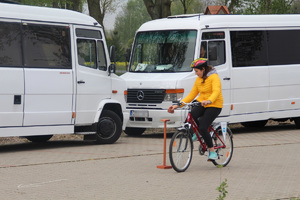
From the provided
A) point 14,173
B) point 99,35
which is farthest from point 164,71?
point 14,173

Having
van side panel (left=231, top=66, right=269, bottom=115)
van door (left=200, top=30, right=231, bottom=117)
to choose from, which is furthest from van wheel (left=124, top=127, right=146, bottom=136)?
van side panel (left=231, top=66, right=269, bottom=115)

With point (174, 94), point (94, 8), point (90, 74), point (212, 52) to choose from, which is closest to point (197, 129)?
point (90, 74)

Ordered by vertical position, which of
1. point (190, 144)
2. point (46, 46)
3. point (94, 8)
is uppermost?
point (94, 8)

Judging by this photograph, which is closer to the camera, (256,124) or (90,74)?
(90,74)

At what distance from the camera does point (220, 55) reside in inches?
695

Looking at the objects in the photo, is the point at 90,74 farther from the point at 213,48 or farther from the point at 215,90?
the point at 215,90

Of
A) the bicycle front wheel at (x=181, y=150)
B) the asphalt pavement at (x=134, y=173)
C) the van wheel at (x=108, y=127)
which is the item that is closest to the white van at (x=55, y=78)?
the van wheel at (x=108, y=127)

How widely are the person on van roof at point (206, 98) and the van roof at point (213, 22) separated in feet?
A: 20.3

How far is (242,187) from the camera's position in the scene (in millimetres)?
9523

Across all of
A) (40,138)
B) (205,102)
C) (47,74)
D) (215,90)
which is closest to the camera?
(205,102)

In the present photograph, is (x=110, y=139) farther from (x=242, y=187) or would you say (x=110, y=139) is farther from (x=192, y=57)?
(x=242, y=187)

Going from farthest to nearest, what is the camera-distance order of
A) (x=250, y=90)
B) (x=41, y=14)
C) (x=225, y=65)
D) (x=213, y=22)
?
(x=250, y=90), (x=225, y=65), (x=213, y=22), (x=41, y=14)

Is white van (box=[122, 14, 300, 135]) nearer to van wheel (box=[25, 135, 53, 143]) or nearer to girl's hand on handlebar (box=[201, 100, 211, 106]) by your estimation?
van wheel (box=[25, 135, 53, 143])

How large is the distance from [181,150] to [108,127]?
4577 mm
